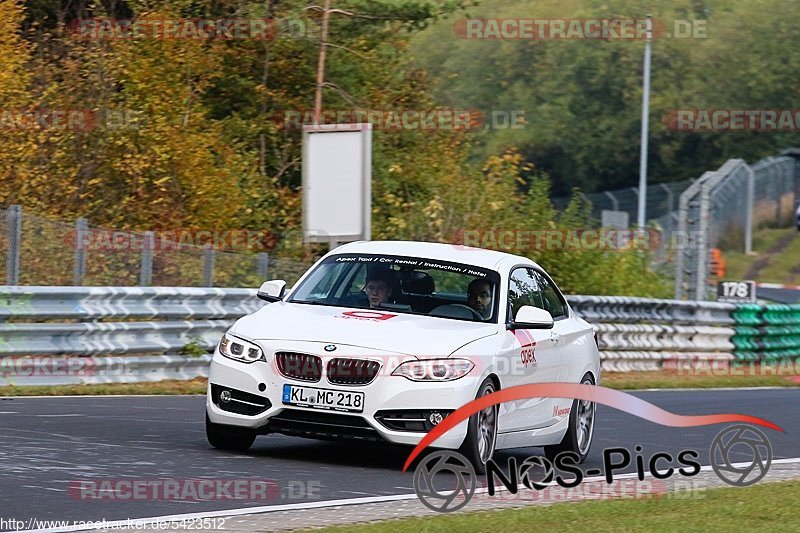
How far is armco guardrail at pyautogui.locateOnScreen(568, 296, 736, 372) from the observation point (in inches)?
966

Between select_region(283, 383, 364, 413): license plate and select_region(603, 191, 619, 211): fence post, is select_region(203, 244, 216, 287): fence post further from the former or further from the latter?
select_region(603, 191, 619, 211): fence post

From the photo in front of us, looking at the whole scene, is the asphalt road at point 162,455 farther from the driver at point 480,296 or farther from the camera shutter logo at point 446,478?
the driver at point 480,296

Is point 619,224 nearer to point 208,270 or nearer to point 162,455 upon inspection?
point 208,270

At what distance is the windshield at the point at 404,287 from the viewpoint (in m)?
11.3

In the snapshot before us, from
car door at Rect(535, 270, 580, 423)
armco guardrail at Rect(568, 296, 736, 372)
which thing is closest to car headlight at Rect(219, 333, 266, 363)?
car door at Rect(535, 270, 580, 423)

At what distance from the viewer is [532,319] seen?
11000 mm

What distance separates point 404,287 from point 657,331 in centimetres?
1518

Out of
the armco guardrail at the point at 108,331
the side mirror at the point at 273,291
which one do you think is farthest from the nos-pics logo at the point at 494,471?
the armco guardrail at the point at 108,331

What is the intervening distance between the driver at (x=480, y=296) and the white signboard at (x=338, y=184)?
609 centimetres

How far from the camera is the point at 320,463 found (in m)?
10.5

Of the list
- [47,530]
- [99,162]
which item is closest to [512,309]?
[47,530]

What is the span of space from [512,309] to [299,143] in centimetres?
2111

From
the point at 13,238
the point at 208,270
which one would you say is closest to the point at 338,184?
the point at 208,270

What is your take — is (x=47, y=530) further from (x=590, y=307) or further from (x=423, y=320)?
(x=590, y=307)
